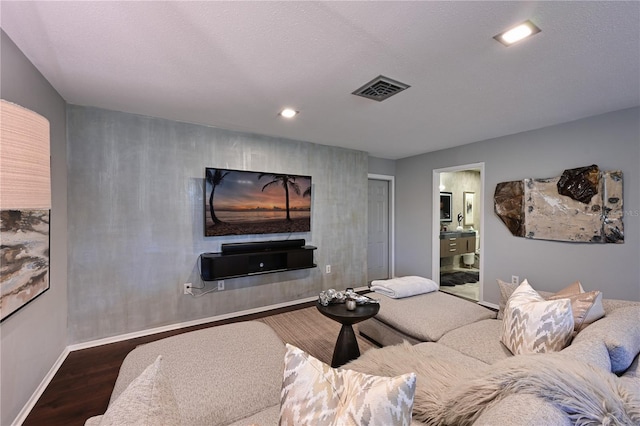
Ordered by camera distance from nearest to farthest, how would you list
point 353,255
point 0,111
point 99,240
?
1. point 0,111
2. point 99,240
3. point 353,255

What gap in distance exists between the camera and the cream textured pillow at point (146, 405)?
688 millimetres

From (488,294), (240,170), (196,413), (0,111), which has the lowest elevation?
(488,294)

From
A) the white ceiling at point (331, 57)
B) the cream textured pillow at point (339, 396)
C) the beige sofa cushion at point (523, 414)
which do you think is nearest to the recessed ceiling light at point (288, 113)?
the white ceiling at point (331, 57)

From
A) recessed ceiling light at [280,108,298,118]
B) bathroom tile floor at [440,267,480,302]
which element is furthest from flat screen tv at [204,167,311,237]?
bathroom tile floor at [440,267,480,302]

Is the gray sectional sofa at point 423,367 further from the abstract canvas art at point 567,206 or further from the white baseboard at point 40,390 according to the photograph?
the abstract canvas art at point 567,206

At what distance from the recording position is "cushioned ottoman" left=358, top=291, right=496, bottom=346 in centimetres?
210

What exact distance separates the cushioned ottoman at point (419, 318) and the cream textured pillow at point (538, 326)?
478mm

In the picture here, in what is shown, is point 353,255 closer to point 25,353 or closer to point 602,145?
point 602,145

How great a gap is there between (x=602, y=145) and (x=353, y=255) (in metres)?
3.21

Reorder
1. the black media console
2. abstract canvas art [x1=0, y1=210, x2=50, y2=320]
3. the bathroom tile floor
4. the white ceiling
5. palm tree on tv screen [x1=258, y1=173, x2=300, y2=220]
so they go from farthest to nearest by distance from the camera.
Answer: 1. the bathroom tile floor
2. palm tree on tv screen [x1=258, y1=173, x2=300, y2=220]
3. the black media console
4. abstract canvas art [x1=0, y1=210, x2=50, y2=320]
5. the white ceiling

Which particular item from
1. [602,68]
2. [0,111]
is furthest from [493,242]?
[0,111]

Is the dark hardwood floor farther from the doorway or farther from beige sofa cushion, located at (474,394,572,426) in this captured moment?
the doorway

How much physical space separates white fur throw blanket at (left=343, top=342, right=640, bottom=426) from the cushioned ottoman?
37.1 inches

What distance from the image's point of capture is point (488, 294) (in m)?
3.76
